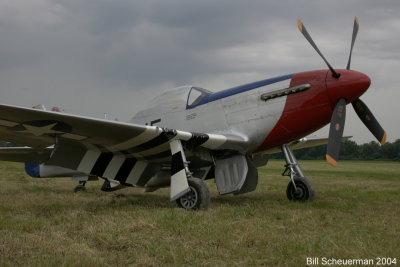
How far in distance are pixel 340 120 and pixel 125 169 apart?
12.8 ft

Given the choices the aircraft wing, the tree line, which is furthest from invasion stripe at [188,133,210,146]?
the tree line

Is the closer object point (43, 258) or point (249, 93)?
point (43, 258)

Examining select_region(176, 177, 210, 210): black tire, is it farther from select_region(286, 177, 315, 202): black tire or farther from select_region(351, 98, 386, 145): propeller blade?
select_region(351, 98, 386, 145): propeller blade

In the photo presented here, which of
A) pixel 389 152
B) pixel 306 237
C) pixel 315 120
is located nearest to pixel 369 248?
pixel 306 237

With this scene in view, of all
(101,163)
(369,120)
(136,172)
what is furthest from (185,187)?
(369,120)

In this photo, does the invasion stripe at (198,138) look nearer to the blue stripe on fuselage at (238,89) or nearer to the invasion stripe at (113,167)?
the blue stripe on fuselage at (238,89)

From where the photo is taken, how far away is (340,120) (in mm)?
5246

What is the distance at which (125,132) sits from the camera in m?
5.15

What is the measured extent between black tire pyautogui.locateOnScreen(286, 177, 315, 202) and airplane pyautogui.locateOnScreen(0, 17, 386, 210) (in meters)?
0.02

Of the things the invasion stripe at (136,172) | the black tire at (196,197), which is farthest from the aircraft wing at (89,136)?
the black tire at (196,197)

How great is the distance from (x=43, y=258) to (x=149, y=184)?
414 cm

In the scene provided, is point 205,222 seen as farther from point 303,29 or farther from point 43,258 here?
point 303,29

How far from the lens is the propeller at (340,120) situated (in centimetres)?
510

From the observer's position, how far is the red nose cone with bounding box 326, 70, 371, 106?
5195 mm
